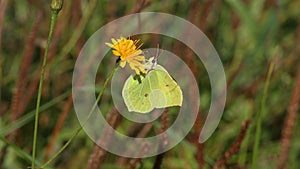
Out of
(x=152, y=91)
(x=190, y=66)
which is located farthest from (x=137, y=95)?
(x=190, y=66)

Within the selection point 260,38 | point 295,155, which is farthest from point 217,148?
point 260,38

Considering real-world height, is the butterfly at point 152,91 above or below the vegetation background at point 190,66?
below

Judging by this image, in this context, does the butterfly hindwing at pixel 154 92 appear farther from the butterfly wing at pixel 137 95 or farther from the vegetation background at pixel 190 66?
the vegetation background at pixel 190 66

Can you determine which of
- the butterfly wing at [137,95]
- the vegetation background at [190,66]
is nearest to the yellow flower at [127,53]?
the butterfly wing at [137,95]

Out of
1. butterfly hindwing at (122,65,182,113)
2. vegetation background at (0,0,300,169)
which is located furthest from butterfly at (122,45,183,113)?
vegetation background at (0,0,300,169)

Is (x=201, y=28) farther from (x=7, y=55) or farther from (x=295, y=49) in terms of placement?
(x=7, y=55)

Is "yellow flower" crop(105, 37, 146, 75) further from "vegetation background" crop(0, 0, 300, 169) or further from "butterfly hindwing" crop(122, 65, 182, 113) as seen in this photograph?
"vegetation background" crop(0, 0, 300, 169)

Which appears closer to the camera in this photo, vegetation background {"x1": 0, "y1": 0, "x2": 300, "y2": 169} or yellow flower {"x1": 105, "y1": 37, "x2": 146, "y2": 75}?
yellow flower {"x1": 105, "y1": 37, "x2": 146, "y2": 75}

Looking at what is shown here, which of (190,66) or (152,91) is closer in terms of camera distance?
(152,91)

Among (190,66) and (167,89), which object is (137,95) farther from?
(190,66)
